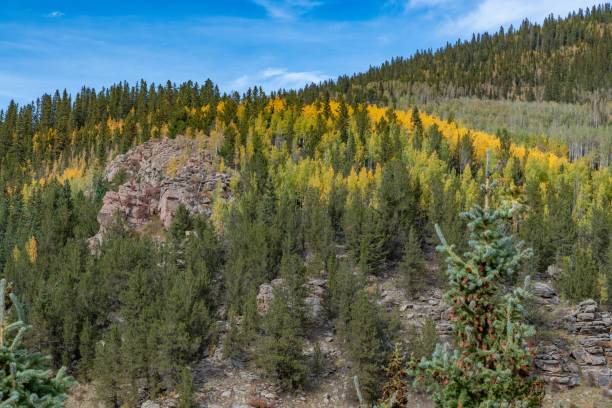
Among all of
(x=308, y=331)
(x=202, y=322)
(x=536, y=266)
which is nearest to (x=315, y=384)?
(x=308, y=331)

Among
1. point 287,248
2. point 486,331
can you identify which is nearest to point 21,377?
point 486,331

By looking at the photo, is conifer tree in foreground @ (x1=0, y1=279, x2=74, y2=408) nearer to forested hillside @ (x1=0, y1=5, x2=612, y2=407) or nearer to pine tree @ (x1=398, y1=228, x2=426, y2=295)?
forested hillside @ (x1=0, y1=5, x2=612, y2=407)

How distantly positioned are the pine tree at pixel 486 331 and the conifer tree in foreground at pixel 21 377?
18.3 ft

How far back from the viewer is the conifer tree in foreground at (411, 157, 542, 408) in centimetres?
766

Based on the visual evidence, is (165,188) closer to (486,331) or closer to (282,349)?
(282,349)

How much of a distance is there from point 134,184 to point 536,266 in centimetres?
6202

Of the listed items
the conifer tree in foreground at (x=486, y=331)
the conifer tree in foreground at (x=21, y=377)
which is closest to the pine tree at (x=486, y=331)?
the conifer tree in foreground at (x=486, y=331)

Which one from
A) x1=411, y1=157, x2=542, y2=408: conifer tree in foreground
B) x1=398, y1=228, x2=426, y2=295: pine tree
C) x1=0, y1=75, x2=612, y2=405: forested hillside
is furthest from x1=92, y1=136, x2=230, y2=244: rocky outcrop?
x1=411, y1=157, x2=542, y2=408: conifer tree in foreground

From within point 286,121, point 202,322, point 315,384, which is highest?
point 286,121

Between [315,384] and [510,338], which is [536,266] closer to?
[315,384]

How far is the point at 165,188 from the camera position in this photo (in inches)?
3248

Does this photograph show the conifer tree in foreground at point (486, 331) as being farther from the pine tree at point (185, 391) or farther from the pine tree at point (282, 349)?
the pine tree at point (282, 349)

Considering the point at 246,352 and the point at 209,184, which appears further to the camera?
the point at 209,184

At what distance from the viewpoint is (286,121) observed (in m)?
109
